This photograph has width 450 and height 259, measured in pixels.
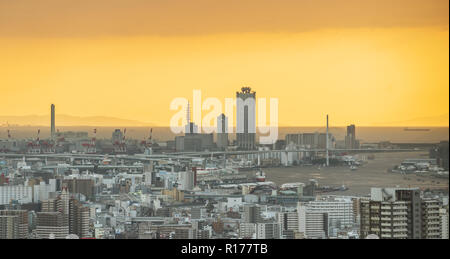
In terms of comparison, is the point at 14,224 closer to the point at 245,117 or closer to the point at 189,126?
the point at 189,126

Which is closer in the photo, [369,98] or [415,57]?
[415,57]

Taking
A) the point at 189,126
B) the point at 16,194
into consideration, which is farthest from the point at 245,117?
the point at 16,194

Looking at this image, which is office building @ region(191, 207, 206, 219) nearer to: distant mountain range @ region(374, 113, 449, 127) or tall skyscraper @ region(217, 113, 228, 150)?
tall skyscraper @ region(217, 113, 228, 150)

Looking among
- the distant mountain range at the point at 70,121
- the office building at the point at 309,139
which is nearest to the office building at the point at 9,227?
the distant mountain range at the point at 70,121

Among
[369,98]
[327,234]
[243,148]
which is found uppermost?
[369,98]

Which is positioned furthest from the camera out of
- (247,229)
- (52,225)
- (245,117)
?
(245,117)
